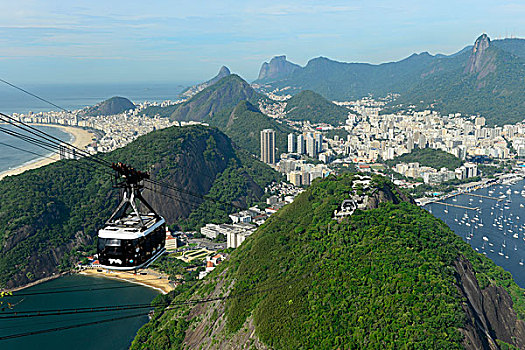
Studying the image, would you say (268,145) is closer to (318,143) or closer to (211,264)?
(318,143)

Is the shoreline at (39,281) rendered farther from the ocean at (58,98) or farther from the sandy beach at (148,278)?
the ocean at (58,98)

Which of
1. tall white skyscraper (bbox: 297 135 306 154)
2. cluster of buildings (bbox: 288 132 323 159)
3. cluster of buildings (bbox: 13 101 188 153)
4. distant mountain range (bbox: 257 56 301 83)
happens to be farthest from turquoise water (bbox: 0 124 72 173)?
distant mountain range (bbox: 257 56 301 83)

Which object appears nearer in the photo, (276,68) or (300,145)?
(300,145)

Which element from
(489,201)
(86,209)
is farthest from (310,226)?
(489,201)

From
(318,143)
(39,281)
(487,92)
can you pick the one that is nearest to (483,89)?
(487,92)

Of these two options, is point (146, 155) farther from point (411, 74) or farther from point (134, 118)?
point (411, 74)

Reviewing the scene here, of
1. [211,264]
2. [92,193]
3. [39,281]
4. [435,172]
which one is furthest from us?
[435,172]
